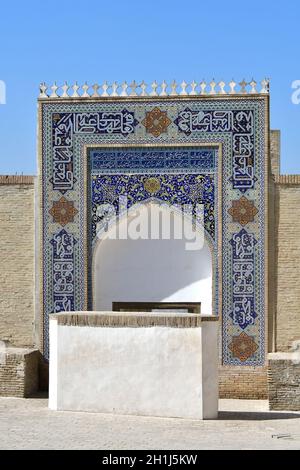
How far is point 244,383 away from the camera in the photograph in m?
11.8

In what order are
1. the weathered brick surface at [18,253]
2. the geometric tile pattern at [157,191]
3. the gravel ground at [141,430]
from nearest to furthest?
the gravel ground at [141,430], the geometric tile pattern at [157,191], the weathered brick surface at [18,253]

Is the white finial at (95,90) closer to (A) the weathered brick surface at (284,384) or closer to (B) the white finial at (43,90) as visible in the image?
(B) the white finial at (43,90)

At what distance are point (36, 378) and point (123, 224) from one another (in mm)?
2554

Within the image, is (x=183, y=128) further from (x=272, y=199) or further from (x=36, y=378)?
(x=36, y=378)

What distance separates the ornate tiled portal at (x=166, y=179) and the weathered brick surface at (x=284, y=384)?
108 centimetres

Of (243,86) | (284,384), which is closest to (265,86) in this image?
(243,86)

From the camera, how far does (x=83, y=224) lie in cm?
1221

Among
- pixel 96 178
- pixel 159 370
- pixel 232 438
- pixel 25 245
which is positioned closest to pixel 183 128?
pixel 96 178

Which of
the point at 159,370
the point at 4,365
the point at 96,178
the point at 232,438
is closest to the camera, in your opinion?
the point at 232,438

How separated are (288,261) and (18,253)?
13.0 feet

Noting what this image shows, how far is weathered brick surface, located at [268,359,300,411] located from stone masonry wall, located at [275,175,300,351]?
3.69ft

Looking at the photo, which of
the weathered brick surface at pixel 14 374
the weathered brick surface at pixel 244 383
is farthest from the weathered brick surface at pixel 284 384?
the weathered brick surface at pixel 14 374

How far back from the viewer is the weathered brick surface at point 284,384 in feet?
35.2

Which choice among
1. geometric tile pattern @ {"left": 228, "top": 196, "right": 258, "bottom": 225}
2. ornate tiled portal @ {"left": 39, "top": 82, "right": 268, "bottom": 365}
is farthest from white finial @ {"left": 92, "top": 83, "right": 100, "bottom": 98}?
geometric tile pattern @ {"left": 228, "top": 196, "right": 258, "bottom": 225}
